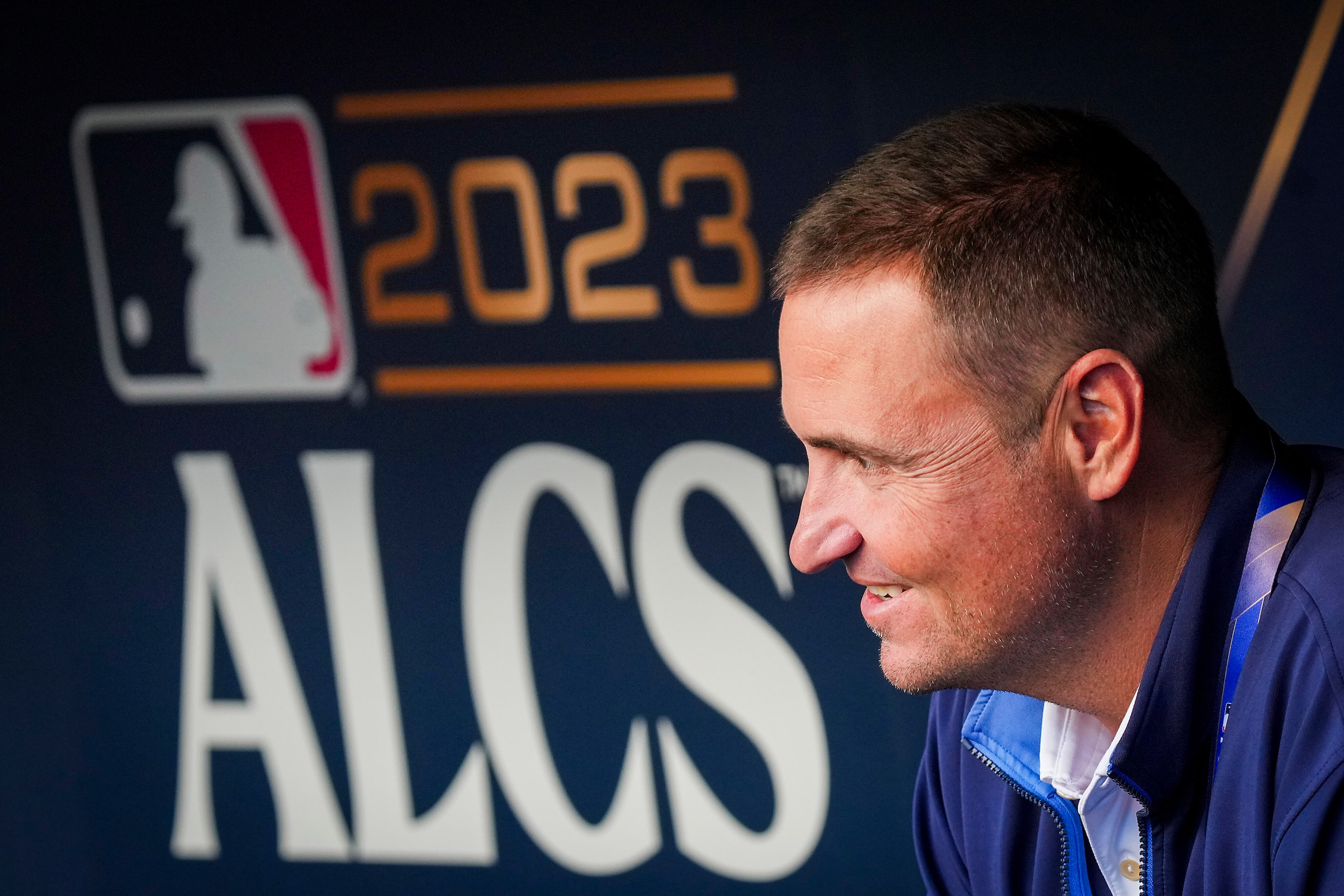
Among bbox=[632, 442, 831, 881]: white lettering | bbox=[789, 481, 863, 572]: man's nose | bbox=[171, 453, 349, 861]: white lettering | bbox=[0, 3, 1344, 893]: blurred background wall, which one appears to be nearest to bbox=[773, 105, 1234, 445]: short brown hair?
bbox=[789, 481, 863, 572]: man's nose

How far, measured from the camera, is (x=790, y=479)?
→ 2041 millimetres

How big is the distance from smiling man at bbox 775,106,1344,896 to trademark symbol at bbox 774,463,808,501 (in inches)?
40.7

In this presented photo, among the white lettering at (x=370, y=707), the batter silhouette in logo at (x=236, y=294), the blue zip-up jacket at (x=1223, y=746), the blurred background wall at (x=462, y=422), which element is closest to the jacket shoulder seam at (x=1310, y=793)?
the blue zip-up jacket at (x=1223, y=746)

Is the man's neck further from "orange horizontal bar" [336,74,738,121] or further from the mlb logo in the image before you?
the mlb logo

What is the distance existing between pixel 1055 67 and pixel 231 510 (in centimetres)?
141

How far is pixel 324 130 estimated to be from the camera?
212 cm

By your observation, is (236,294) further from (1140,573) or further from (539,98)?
(1140,573)

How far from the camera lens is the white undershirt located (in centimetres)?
96

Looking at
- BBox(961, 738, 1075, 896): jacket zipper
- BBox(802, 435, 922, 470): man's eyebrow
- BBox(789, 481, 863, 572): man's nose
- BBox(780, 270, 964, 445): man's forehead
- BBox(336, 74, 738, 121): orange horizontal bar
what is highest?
BBox(336, 74, 738, 121): orange horizontal bar

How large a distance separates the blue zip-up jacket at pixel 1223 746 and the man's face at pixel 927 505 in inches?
2.9

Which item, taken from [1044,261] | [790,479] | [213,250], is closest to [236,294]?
[213,250]

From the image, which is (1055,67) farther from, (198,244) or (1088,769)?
(198,244)

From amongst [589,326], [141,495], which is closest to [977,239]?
[589,326]

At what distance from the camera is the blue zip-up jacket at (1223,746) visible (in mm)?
785
